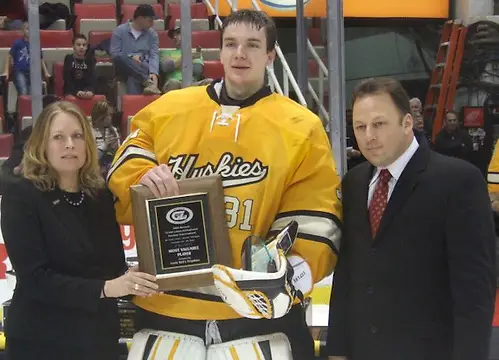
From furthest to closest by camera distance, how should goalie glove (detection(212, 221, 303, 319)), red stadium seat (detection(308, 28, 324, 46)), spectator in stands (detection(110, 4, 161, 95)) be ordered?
red stadium seat (detection(308, 28, 324, 46)), spectator in stands (detection(110, 4, 161, 95)), goalie glove (detection(212, 221, 303, 319))

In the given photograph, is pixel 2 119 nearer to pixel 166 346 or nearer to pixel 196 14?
pixel 196 14

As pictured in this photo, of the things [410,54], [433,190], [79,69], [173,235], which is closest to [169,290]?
[173,235]

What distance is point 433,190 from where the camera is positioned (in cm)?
211

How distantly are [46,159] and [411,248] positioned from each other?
1125mm

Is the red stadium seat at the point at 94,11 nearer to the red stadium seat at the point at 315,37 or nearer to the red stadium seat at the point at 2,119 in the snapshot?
the red stadium seat at the point at 2,119

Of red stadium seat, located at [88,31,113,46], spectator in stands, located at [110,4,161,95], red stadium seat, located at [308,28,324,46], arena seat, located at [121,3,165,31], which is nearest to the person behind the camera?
spectator in stands, located at [110,4,161,95]

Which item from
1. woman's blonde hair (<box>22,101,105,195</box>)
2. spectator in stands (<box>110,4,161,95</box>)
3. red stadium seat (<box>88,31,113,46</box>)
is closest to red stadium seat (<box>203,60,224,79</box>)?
spectator in stands (<box>110,4,161,95</box>)

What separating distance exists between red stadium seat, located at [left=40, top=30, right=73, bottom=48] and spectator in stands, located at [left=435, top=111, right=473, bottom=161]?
13.9 feet

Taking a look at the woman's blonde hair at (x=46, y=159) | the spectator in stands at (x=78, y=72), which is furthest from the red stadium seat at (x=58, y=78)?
the woman's blonde hair at (x=46, y=159)

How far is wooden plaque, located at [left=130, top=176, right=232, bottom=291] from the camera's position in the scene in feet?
7.28

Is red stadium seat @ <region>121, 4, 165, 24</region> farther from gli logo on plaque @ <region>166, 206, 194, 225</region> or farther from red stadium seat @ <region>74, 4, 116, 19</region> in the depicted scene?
gli logo on plaque @ <region>166, 206, 194, 225</region>

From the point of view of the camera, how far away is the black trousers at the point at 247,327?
7.60 feet

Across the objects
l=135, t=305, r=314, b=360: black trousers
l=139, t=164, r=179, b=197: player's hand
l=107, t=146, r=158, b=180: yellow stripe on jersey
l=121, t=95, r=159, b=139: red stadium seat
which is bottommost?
l=135, t=305, r=314, b=360: black trousers

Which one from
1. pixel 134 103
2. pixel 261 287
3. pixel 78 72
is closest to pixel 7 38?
pixel 78 72
